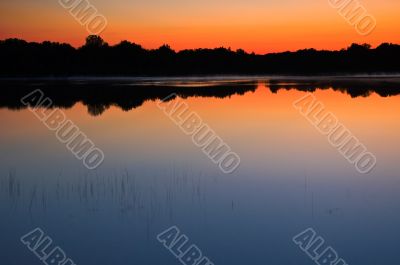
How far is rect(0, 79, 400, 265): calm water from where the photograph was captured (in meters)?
6.21

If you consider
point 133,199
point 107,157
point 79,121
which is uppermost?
point 79,121

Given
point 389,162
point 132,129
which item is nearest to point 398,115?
point 389,162

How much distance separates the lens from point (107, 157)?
12.1 meters

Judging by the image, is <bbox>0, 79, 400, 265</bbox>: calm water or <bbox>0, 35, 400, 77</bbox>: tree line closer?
<bbox>0, 79, 400, 265</bbox>: calm water

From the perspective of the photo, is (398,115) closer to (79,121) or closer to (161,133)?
(161,133)

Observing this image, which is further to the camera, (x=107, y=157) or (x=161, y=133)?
(x=161, y=133)

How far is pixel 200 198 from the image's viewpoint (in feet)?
27.2

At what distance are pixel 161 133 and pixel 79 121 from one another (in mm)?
5429

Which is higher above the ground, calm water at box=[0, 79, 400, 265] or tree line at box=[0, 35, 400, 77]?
tree line at box=[0, 35, 400, 77]

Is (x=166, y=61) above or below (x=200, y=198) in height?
above

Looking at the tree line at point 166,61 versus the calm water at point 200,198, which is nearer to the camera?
the calm water at point 200,198

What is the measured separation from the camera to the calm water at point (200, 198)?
6.21 meters

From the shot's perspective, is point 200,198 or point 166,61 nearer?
point 200,198

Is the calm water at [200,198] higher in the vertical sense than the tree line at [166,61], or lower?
lower
